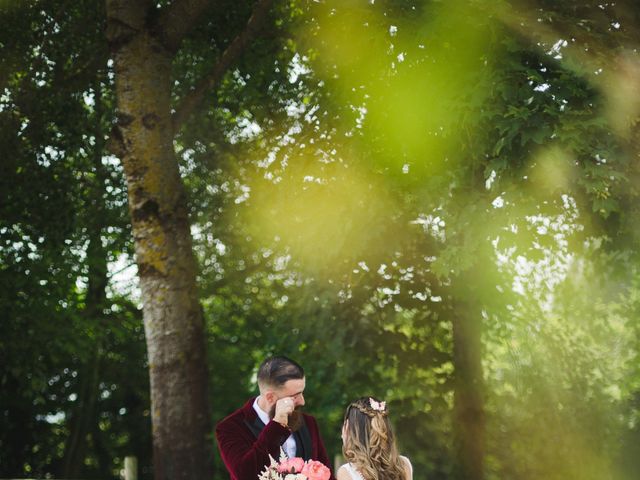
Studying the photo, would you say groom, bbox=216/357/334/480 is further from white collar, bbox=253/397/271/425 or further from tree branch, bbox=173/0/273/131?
tree branch, bbox=173/0/273/131

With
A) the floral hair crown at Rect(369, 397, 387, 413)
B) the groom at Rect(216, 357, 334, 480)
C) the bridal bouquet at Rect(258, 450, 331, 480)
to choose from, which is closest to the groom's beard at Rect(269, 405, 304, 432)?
the groom at Rect(216, 357, 334, 480)

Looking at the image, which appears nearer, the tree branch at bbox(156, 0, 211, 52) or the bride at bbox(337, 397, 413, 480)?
the bride at bbox(337, 397, 413, 480)

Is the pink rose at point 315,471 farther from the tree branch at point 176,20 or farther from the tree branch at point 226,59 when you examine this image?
the tree branch at point 226,59

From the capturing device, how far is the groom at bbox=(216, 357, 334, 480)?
14.8 feet

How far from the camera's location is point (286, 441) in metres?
4.82

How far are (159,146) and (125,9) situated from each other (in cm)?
175

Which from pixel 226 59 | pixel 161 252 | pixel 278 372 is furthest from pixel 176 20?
pixel 278 372

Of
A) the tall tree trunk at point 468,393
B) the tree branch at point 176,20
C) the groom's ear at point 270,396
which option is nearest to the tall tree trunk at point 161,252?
the tree branch at point 176,20

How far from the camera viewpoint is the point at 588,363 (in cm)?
1359

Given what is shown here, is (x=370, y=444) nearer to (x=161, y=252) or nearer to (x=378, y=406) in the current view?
(x=378, y=406)

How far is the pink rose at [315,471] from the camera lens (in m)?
4.47

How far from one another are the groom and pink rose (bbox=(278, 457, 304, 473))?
0.09 m

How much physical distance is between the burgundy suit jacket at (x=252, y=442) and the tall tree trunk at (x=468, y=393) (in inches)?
311

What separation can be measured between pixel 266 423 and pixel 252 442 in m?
0.12
